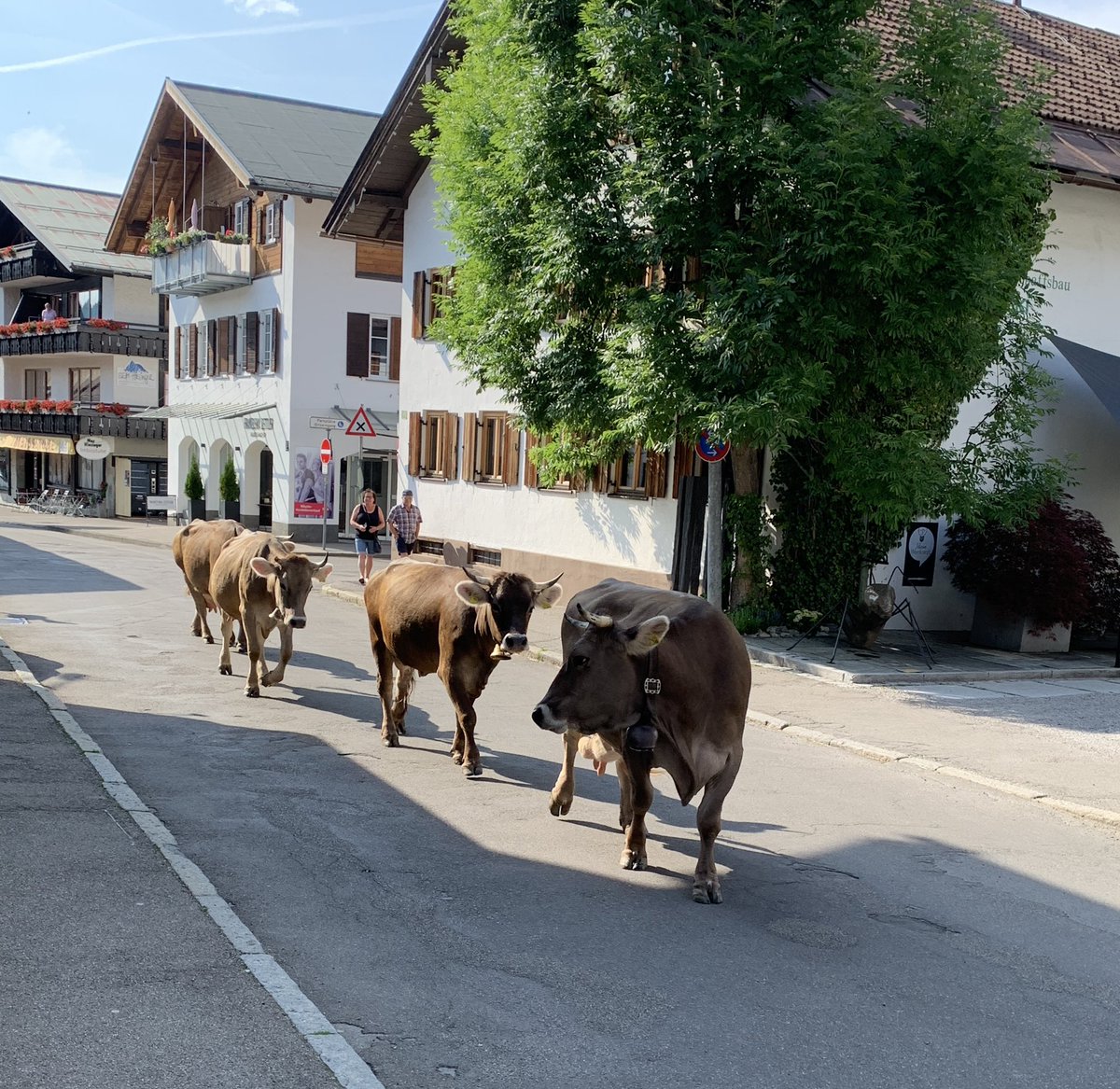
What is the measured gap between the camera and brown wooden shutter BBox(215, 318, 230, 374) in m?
40.2

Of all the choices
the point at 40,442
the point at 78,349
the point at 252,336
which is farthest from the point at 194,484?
the point at 40,442

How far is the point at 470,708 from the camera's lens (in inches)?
383

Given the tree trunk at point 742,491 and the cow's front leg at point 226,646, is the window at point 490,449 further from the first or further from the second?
the cow's front leg at point 226,646

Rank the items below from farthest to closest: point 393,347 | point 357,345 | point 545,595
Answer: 1. point 393,347
2. point 357,345
3. point 545,595

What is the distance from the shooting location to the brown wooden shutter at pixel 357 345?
3653 centimetres

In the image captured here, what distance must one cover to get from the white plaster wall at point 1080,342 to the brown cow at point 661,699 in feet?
38.9

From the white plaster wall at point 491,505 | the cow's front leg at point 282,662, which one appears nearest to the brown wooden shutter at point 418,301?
the white plaster wall at point 491,505

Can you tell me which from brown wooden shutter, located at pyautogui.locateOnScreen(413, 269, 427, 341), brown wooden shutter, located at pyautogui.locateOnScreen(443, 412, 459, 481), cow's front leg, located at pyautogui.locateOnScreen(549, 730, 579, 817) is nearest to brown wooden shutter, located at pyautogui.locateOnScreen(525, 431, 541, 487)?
brown wooden shutter, located at pyautogui.locateOnScreen(443, 412, 459, 481)

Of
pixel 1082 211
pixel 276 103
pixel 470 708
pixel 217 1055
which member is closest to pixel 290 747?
pixel 470 708

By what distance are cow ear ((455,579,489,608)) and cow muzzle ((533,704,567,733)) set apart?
81.2 inches

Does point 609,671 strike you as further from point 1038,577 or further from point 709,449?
point 1038,577

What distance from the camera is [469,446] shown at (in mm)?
26609

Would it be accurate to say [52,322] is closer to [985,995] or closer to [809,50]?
[809,50]

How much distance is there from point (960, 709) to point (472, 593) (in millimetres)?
6901
